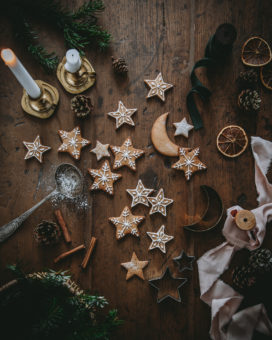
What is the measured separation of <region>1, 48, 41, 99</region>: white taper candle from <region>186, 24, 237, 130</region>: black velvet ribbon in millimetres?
662

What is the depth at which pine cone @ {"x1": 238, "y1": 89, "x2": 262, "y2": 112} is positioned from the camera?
1048 mm

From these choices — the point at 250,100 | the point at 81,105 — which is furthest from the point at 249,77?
the point at 81,105

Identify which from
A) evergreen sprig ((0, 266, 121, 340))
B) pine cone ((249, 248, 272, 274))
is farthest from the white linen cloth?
evergreen sprig ((0, 266, 121, 340))

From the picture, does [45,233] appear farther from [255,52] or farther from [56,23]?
[255,52]

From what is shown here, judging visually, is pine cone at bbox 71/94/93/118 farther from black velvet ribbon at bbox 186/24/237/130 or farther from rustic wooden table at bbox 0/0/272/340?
black velvet ribbon at bbox 186/24/237/130

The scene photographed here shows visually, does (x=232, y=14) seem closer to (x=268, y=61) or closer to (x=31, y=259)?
(x=268, y=61)

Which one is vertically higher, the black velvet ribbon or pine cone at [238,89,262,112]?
the black velvet ribbon

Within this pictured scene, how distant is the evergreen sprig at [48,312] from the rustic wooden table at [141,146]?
0.22m

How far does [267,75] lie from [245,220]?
0.65 metres

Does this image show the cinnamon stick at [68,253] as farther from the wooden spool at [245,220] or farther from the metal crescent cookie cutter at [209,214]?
the wooden spool at [245,220]

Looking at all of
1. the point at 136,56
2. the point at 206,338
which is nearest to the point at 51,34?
the point at 136,56

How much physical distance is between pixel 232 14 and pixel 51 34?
830 mm

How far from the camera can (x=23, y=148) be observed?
1118 millimetres

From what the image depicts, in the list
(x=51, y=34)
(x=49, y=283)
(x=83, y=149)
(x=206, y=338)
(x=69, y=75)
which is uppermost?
(x=51, y=34)
